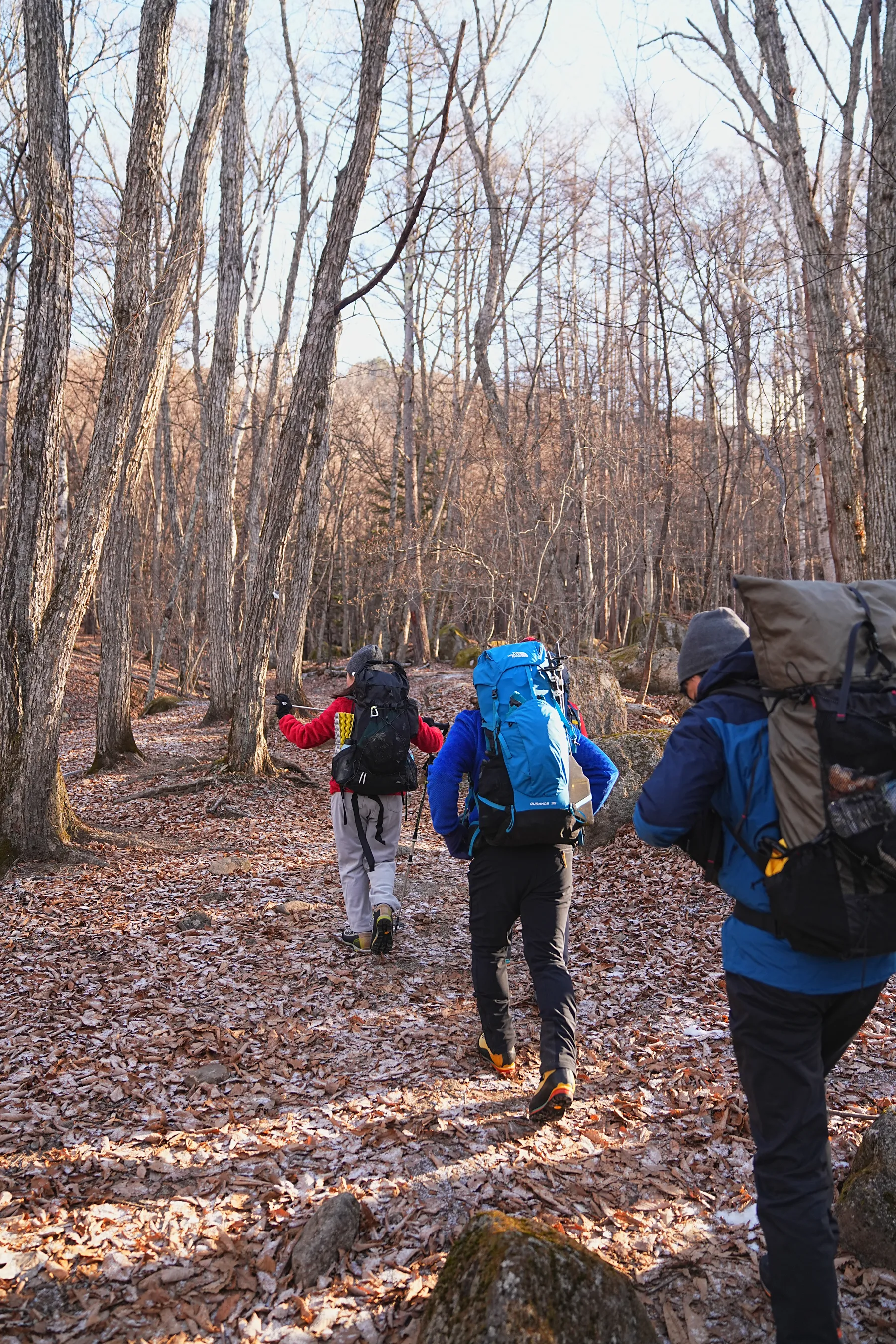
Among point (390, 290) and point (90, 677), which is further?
point (90, 677)

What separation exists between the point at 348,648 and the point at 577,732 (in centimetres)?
3101

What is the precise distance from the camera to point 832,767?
6.97ft

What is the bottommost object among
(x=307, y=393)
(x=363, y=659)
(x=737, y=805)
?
(x=737, y=805)

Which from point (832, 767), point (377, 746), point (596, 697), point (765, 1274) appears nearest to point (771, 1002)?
point (832, 767)

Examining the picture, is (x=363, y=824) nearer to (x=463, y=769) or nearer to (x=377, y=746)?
(x=377, y=746)

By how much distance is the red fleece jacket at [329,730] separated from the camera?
213 inches

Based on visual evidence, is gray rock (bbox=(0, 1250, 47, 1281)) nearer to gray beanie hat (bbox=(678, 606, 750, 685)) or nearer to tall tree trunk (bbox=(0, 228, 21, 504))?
gray beanie hat (bbox=(678, 606, 750, 685))

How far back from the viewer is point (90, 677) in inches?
893

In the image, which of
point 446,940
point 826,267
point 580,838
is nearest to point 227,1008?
point 446,940

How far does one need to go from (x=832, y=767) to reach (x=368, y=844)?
12.0 feet

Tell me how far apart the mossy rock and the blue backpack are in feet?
46.3

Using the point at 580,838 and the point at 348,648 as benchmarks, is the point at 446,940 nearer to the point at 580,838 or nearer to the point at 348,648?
the point at 580,838

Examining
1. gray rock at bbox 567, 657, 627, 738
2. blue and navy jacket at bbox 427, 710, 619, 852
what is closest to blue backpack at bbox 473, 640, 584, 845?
blue and navy jacket at bbox 427, 710, 619, 852

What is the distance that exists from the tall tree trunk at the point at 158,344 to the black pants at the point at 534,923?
5.62 m
